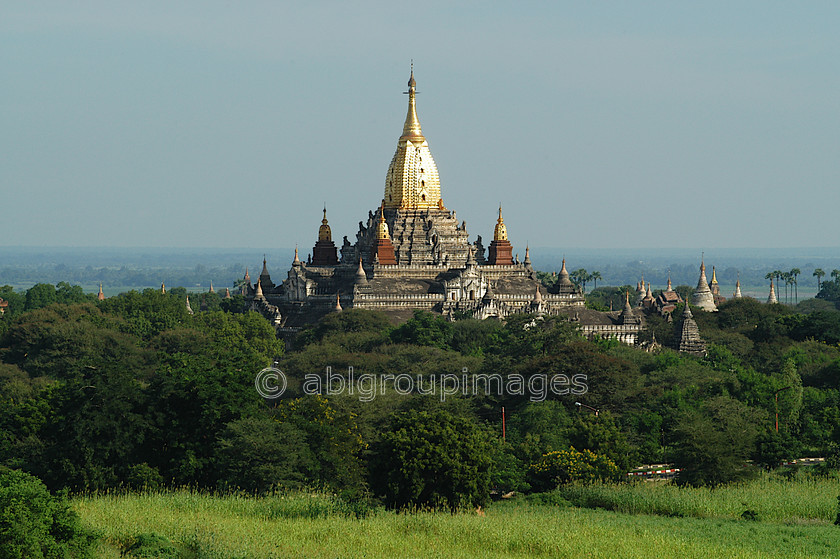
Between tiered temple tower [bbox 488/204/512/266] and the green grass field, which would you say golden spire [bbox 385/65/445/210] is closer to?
tiered temple tower [bbox 488/204/512/266]

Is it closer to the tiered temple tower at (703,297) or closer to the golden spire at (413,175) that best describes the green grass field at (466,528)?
the golden spire at (413,175)

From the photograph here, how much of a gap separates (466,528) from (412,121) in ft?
240

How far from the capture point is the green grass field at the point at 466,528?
1736 inches

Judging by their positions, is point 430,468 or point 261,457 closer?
point 430,468

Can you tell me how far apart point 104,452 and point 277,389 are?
1827 cm

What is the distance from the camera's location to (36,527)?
132ft

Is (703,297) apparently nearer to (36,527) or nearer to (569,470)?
(569,470)

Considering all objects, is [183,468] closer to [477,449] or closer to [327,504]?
[327,504]

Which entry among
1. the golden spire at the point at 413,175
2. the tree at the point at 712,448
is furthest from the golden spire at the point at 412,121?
the tree at the point at 712,448

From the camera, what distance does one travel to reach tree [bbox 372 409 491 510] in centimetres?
4931

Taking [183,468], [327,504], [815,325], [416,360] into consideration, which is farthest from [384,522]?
[815,325]

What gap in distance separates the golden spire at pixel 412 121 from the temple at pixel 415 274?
7cm

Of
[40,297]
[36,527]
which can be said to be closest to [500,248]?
[40,297]

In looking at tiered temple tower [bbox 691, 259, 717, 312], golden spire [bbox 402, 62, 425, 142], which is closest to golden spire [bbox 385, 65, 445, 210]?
golden spire [bbox 402, 62, 425, 142]
